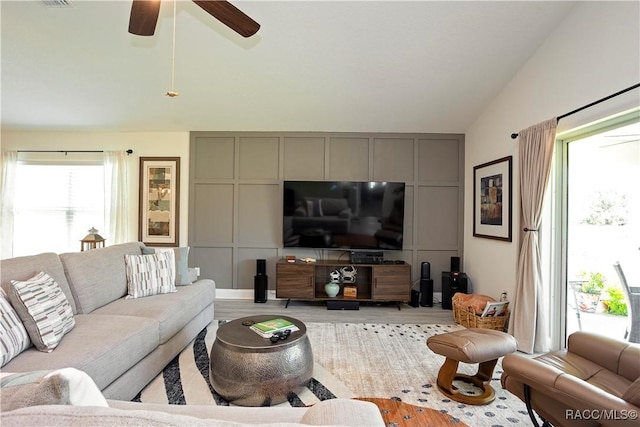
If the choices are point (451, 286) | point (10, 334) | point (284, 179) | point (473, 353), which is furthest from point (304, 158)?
point (10, 334)

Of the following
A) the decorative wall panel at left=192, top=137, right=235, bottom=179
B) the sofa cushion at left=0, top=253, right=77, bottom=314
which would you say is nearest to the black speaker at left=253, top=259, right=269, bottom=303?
the decorative wall panel at left=192, top=137, right=235, bottom=179

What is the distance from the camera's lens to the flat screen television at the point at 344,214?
4438 millimetres

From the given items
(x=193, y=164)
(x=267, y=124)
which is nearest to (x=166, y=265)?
(x=193, y=164)

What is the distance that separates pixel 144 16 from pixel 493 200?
3948 millimetres

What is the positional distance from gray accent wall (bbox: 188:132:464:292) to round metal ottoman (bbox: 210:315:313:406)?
2.65 metres

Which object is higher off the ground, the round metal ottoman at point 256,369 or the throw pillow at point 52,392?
the throw pillow at point 52,392

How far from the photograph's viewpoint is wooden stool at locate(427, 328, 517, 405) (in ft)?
6.73

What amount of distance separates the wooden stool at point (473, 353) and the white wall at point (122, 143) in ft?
14.5

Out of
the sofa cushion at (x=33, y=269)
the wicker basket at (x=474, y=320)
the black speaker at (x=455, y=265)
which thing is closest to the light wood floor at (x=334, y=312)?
the wicker basket at (x=474, y=320)

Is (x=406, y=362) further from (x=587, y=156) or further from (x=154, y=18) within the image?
(x=154, y=18)

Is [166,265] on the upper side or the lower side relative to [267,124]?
lower

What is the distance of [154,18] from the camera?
6.33ft

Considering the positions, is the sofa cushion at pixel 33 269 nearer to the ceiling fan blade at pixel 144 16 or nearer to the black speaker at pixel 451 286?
the ceiling fan blade at pixel 144 16

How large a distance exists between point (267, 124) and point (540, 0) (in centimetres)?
332
